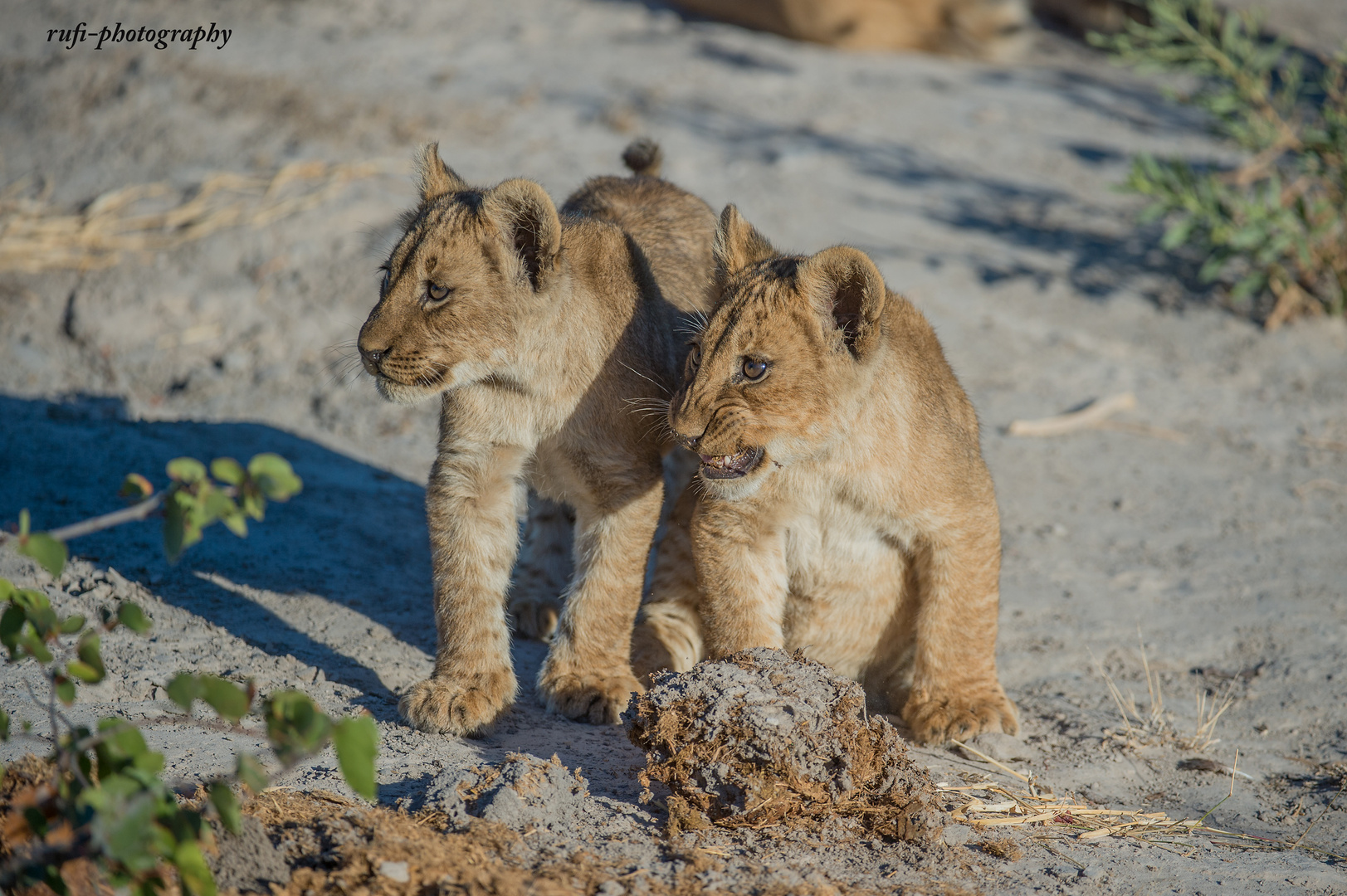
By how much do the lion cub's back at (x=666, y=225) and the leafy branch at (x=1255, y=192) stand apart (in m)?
4.29

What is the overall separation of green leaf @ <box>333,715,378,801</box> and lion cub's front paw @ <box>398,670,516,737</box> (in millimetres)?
1921

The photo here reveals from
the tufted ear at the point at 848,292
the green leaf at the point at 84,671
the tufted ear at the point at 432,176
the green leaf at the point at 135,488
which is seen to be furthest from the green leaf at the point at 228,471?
the tufted ear at the point at 432,176

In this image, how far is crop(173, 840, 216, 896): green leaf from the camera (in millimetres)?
2461

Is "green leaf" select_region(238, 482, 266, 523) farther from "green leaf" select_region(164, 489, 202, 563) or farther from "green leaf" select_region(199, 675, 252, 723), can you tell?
"green leaf" select_region(199, 675, 252, 723)

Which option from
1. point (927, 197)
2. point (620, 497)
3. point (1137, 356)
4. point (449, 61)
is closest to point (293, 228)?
point (449, 61)

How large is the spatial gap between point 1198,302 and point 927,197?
2.50 metres

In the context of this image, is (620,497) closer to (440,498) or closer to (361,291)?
(440,498)

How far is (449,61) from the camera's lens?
40.3ft

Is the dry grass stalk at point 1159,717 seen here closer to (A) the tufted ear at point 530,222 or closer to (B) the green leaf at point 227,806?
(A) the tufted ear at point 530,222

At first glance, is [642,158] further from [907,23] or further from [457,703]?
[907,23]

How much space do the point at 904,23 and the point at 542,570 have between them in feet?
30.1

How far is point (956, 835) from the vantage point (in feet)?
12.6

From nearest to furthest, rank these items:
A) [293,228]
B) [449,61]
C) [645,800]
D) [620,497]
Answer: [645,800] → [620,497] → [293,228] → [449,61]

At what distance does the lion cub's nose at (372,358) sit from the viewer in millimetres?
4402
